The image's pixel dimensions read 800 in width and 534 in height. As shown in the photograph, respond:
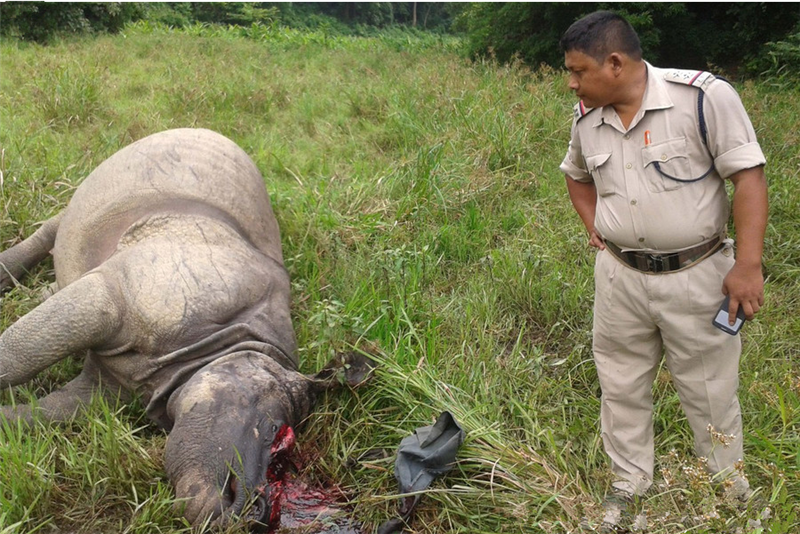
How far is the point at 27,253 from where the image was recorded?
4.98 meters

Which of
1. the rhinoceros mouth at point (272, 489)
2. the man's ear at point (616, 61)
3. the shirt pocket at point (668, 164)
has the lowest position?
the rhinoceros mouth at point (272, 489)

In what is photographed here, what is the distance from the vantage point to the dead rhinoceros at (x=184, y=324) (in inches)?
125

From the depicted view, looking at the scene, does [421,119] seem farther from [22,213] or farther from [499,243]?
[22,213]

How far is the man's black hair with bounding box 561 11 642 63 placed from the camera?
2.81 meters

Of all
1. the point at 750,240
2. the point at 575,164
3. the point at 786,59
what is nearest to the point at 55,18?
the point at 786,59

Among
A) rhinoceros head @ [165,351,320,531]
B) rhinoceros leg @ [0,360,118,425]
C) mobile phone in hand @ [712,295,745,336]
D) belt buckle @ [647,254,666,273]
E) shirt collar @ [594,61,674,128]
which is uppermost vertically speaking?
shirt collar @ [594,61,674,128]

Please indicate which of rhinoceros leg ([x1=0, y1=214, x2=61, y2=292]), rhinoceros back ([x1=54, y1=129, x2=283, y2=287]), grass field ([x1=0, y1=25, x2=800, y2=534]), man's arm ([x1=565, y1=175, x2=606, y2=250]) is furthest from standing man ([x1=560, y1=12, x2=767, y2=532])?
rhinoceros leg ([x1=0, y1=214, x2=61, y2=292])

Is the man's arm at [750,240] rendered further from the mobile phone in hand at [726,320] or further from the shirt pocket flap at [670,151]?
the shirt pocket flap at [670,151]

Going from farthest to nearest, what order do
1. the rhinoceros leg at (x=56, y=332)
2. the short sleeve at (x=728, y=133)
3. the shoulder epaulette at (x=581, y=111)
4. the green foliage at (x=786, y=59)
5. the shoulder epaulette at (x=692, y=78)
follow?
the green foliage at (x=786, y=59) → the rhinoceros leg at (x=56, y=332) → the shoulder epaulette at (x=581, y=111) → the shoulder epaulette at (x=692, y=78) → the short sleeve at (x=728, y=133)

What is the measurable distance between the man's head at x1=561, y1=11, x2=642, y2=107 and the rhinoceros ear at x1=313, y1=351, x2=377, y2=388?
1.68 meters

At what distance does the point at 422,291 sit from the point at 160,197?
1671 millimetres

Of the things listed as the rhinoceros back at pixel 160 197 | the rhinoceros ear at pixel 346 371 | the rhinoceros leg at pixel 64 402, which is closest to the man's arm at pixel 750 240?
the rhinoceros ear at pixel 346 371

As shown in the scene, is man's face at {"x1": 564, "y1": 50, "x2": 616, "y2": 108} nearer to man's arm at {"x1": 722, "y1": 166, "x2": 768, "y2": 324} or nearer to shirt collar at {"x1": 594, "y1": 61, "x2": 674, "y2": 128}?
shirt collar at {"x1": 594, "y1": 61, "x2": 674, "y2": 128}

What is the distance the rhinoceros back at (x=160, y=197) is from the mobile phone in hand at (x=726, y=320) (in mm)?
2700
